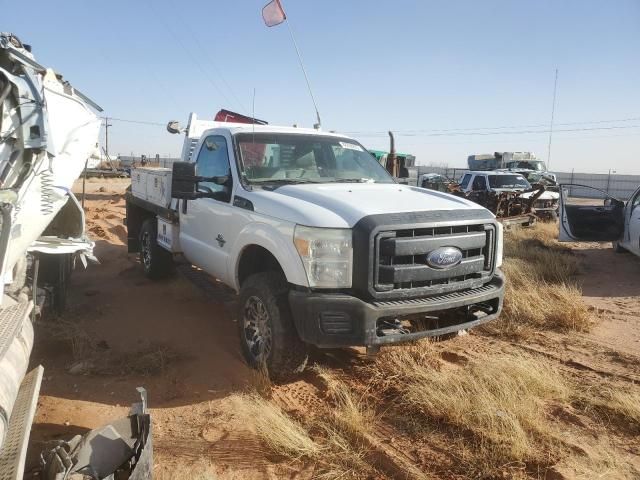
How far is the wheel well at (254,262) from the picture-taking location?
455 cm

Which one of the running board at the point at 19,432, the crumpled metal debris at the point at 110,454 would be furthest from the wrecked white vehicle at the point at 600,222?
the running board at the point at 19,432

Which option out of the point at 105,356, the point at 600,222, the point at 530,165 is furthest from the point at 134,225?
the point at 530,165

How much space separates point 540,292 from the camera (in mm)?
6902

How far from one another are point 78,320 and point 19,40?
314cm

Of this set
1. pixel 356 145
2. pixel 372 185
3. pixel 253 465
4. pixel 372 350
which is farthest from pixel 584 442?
pixel 356 145

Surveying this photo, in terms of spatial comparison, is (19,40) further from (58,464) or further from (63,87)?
(58,464)

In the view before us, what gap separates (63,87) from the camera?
4.18m

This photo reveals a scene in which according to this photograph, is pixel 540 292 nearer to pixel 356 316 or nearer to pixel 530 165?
pixel 356 316

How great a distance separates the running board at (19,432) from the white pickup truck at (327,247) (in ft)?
5.48

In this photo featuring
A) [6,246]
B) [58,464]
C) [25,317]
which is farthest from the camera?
[25,317]

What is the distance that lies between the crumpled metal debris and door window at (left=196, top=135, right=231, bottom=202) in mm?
2511

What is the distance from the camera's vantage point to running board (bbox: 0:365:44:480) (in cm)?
229

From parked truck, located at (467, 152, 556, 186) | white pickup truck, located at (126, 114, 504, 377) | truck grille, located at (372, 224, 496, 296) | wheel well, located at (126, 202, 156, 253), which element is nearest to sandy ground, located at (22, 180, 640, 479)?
wheel well, located at (126, 202, 156, 253)

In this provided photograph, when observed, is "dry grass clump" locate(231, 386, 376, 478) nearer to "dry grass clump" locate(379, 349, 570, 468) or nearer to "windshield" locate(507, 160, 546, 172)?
"dry grass clump" locate(379, 349, 570, 468)
